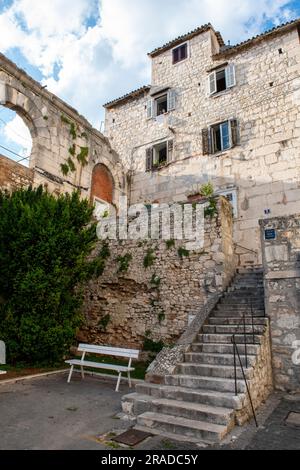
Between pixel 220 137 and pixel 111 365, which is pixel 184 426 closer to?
pixel 111 365

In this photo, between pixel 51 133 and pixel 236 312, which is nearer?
pixel 236 312

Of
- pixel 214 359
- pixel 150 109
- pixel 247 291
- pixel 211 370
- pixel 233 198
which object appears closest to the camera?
pixel 211 370

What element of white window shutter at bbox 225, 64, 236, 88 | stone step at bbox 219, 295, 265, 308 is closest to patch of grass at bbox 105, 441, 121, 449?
stone step at bbox 219, 295, 265, 308

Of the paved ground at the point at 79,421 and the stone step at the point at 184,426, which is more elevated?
the stone step at the point at 184,426

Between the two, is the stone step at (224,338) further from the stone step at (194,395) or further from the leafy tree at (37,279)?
the leafy tree at (37,279)

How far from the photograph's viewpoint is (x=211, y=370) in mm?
4629

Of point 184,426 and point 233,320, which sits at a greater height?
point 233,320

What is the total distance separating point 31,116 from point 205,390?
10.8 meters

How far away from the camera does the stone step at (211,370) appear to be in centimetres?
439

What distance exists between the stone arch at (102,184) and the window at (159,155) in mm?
1941

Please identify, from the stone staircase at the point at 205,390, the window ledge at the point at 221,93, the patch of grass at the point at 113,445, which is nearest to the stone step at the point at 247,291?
the stone staircase at the point at 205,390

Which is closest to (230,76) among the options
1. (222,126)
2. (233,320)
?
(222,126)

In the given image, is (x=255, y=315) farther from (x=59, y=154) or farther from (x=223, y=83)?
(x=223, y=83)

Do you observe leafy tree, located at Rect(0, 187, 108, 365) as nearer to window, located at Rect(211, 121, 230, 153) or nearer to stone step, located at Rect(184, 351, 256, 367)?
stone step, located at Rect(184, 351, 256, 367)
